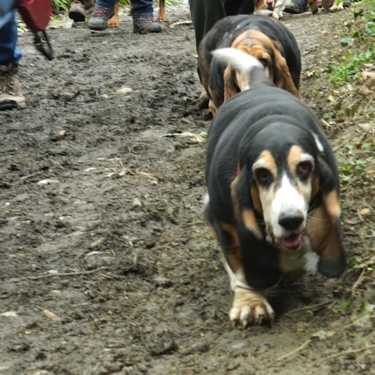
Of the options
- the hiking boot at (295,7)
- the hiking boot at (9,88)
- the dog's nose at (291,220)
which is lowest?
the hiking boot at (295,7)

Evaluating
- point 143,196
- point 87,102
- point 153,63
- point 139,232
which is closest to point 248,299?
point 139,232

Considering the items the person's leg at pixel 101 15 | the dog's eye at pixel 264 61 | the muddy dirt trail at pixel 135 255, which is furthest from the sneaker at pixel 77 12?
the dog's eye at pixel 264 61

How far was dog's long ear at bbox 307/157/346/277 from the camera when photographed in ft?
10.5

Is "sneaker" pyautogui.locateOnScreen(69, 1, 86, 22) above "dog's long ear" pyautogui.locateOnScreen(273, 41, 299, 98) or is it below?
below

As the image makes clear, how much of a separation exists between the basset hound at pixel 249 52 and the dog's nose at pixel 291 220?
2.26 meters

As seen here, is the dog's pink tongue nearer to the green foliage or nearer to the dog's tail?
the dog's tail

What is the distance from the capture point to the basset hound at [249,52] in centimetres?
537

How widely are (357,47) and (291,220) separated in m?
4.76

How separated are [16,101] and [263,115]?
4.01 m

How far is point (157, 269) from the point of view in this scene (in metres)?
4.09

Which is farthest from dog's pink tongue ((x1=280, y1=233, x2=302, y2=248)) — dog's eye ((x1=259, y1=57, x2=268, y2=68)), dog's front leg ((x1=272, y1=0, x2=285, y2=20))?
dog's front leg ((x1=272, y1=0, x2=285, y2=20))

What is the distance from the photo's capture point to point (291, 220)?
2971 millimetres

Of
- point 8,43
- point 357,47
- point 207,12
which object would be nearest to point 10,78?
point 8,43

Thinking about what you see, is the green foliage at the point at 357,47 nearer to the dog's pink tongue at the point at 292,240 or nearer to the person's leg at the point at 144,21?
the person's leg at the point at 144,21
